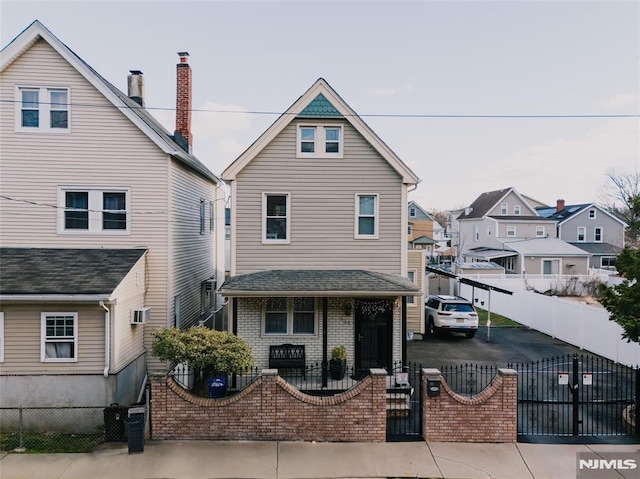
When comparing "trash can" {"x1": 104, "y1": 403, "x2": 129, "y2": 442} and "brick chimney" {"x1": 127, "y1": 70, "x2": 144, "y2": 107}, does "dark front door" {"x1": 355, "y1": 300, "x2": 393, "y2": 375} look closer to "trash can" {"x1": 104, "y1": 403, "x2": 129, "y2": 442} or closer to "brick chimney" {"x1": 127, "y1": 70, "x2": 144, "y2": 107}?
"trash can" {"x1": 104, "y1": 403, "x2": 129, "y2": 442}

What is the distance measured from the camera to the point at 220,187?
2362cm

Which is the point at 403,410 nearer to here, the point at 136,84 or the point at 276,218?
the point at 276,218

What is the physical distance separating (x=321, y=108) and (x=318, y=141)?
1016 millimetres

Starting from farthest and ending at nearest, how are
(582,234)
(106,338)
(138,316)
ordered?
(582,234)
(138,316)
(106,338)

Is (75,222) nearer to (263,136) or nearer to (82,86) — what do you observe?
(82,86)

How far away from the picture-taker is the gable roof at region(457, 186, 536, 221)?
5047 cm

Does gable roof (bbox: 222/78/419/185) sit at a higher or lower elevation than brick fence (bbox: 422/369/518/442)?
higher

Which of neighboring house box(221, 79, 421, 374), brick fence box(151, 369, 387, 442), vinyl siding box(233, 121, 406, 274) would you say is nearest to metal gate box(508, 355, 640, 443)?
brick fence box(151, 369, 387, 442)

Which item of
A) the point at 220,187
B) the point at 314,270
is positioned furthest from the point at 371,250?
the point at 220,187

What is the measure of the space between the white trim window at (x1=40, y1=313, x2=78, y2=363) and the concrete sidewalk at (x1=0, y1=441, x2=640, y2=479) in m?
2.51

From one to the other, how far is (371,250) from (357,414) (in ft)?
19.3

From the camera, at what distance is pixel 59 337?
11375 millimetres

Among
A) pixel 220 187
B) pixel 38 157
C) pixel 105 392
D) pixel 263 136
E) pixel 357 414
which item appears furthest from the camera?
pixel 220 187

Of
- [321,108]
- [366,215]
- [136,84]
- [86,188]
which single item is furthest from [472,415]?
[136,84]
